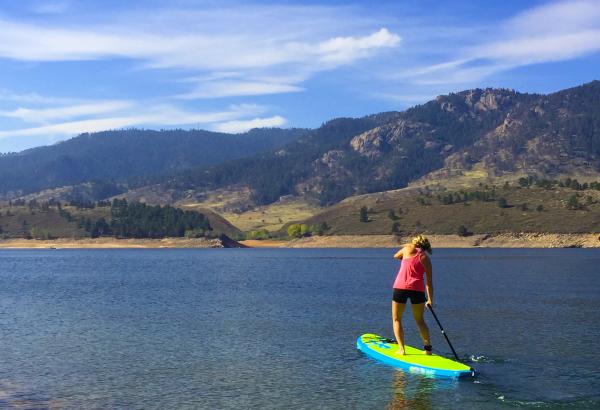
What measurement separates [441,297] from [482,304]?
29.6 feet

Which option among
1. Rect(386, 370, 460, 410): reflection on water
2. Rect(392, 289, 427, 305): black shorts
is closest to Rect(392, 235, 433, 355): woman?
Rect(392, 289, 427, 305): black shorts

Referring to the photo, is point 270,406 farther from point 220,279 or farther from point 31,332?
point 220,279

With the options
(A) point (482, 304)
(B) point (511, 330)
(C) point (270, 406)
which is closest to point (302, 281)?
(A) point (482, 304)

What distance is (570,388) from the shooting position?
31219 mm

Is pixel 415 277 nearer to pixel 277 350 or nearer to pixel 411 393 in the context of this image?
pixel 411 393

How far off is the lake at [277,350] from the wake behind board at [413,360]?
21.3 inches

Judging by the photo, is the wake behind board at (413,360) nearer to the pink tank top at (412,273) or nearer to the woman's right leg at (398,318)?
the woman's right leg at (398,318)

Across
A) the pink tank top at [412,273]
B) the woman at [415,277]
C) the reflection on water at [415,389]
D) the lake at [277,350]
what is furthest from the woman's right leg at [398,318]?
the reflection on water at [415,389]

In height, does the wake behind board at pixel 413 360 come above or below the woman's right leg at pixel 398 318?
below

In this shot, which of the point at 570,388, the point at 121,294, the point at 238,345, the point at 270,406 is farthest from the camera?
the point at 121,294

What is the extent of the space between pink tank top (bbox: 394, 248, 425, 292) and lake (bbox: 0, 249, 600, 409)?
4195 mm

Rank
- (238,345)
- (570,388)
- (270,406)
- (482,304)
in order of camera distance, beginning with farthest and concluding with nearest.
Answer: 1. (482,304)
2. (238,345)
3. (570,388)
4. (270,406)

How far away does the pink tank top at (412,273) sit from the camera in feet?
106

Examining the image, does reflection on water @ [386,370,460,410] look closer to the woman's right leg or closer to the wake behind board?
the wake behind board
